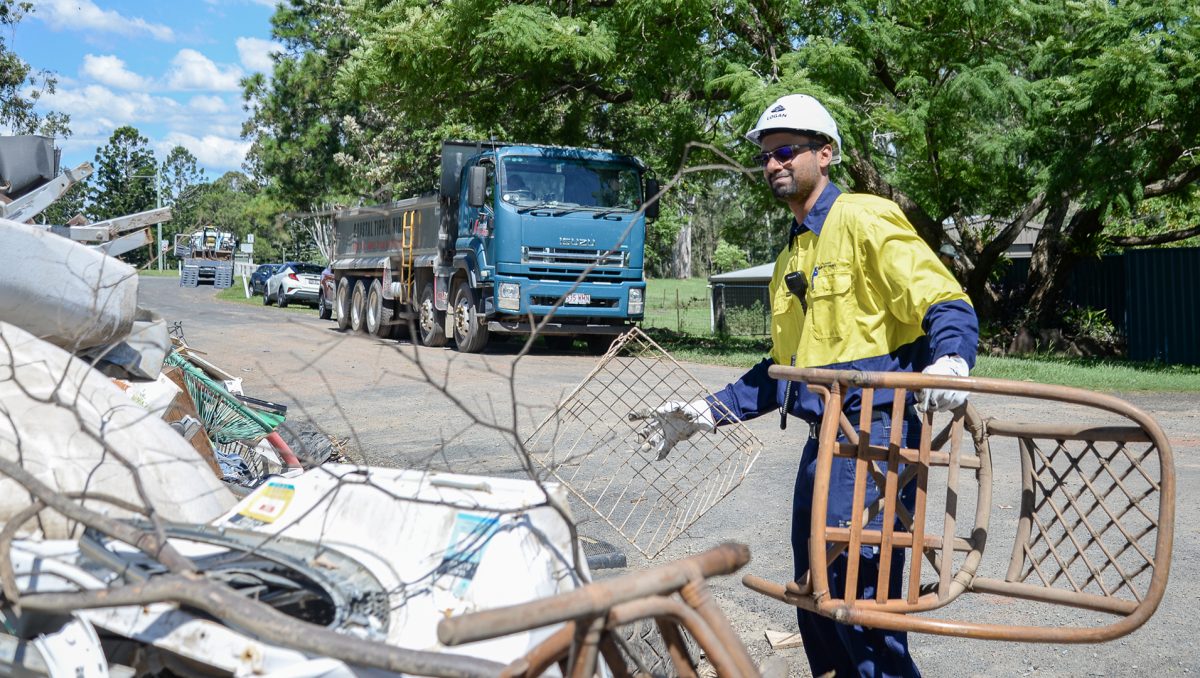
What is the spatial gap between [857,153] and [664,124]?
343 centimetres

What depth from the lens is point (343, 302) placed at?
23188 millimetres

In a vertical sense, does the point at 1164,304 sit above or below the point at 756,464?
above

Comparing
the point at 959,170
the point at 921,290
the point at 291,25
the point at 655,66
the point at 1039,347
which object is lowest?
the point at 1039,347

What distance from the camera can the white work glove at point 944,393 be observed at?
2.66 meters

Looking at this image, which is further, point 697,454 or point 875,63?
point 875,63

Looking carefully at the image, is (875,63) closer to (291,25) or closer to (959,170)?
(959,170)

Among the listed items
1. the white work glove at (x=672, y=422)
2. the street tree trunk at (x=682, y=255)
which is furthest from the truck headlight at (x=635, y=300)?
the street tree trunk at (x=682, y=255)

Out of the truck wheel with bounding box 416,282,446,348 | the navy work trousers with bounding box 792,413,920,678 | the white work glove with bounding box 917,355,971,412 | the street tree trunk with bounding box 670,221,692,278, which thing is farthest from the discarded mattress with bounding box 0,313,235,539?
the street tree trunk with bounding box 670,221,692,278

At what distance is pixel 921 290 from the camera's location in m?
2.99

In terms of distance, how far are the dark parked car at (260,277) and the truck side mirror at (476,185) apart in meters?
22.3

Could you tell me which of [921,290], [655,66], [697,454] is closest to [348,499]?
[921,290]

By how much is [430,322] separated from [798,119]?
15.2 meters

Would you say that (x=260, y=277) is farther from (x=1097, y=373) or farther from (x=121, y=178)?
(x=1097, y=373)

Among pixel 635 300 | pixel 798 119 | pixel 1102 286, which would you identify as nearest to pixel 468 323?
pixel 635 300
